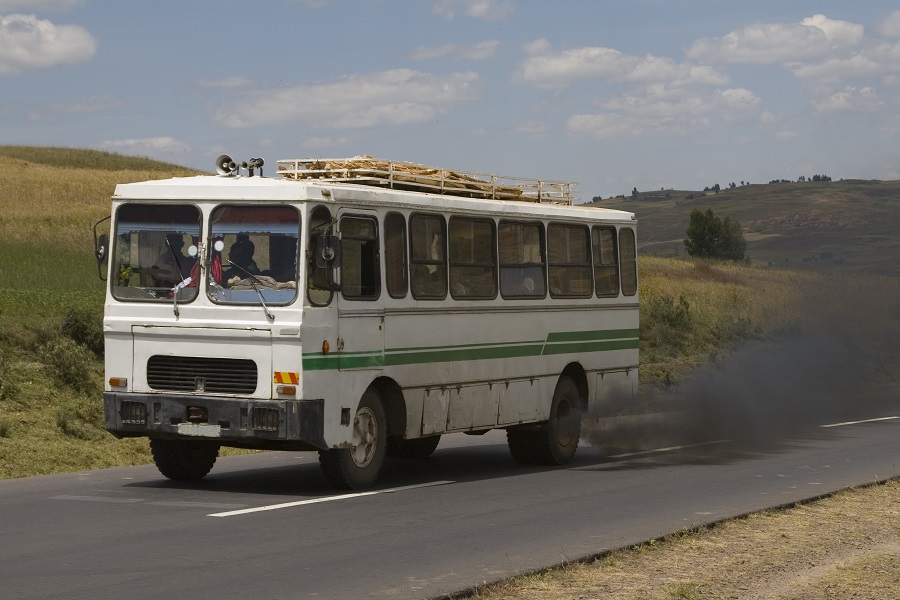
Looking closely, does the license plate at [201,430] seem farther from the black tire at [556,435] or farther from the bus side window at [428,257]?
the black tire at [556,435]

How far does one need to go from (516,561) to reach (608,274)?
935 cm

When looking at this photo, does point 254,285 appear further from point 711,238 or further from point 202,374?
point 711,238

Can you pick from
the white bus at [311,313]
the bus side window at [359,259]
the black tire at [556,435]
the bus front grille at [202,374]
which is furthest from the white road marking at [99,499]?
the black tire at [556,435]

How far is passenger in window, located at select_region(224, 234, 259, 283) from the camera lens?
531 inches

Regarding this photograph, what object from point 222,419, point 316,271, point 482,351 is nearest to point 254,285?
point 316,271

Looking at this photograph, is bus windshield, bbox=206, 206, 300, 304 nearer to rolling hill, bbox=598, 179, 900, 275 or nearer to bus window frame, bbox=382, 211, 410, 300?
bus window frame, bbox=382, 211, 410, 300

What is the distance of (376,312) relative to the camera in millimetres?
14266

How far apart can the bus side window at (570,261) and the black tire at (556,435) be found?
112 cm

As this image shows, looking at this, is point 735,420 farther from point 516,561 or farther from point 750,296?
point 750,296

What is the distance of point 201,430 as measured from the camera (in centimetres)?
1323

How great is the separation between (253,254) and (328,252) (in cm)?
80

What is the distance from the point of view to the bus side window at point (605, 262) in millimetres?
18938

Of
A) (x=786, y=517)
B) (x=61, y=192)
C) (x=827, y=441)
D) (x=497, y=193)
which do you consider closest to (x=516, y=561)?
(x=786, y=517)

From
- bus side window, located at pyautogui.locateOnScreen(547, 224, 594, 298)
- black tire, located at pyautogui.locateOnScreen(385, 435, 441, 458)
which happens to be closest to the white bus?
bus side window, located at pyautogui.locateOnScreen(547, 224, 594, 298)
